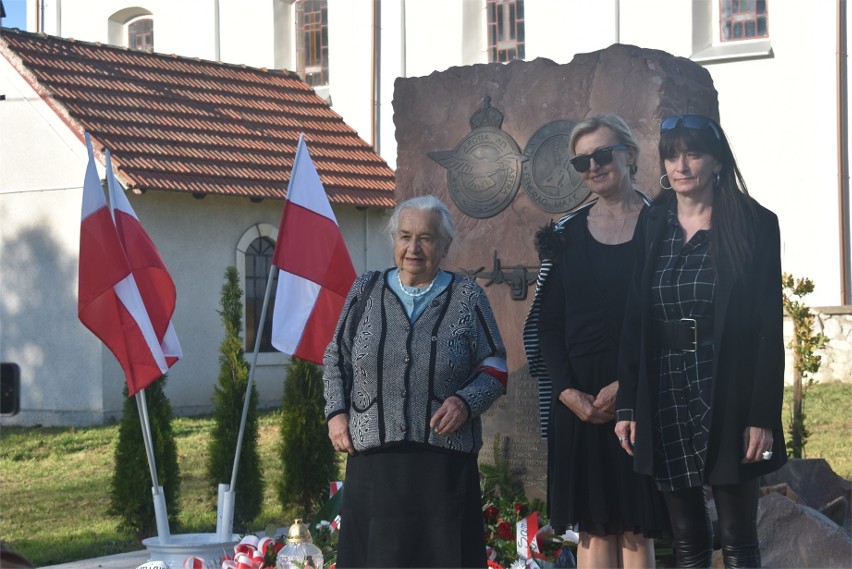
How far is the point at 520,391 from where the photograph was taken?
6957mm

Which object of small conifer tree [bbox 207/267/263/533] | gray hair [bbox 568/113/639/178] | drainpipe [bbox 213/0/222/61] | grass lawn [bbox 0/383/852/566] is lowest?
grass lawn [bbox 0/383/852/566]

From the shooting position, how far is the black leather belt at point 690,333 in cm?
418

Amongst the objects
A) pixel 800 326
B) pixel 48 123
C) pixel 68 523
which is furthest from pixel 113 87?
pixel 800 326

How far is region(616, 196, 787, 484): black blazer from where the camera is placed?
13.4ft

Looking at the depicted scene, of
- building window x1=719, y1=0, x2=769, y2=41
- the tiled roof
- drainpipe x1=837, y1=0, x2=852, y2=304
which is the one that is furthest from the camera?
building window x1=719, y1=0, x2=769, y2=41

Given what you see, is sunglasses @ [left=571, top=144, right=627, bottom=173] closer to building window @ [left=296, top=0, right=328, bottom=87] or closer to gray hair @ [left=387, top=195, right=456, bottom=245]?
gray hair @ [left=387, top=195, right=456, bottom=245]

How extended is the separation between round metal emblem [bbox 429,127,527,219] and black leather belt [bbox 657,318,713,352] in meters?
2.91

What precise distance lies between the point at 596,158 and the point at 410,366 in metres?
1.18

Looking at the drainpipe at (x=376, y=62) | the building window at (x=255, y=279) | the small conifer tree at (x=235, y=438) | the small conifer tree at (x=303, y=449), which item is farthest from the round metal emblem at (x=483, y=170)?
the drainpipe at (x=376, y=62)

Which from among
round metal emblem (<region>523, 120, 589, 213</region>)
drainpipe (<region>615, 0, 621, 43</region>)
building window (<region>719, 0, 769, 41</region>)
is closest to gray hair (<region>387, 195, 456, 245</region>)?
round metal emblem (<region>523, 120, 589, 213</region>)

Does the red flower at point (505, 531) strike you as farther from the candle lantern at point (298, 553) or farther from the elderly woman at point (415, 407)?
the elderly woman at point (415, 407)

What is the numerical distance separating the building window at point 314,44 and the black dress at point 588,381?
1740 centimetres

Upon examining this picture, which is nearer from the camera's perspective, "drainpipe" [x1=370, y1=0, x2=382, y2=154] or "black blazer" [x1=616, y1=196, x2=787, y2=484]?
"black blazer" [x1=616, y1=196, x2=787, y2=484]

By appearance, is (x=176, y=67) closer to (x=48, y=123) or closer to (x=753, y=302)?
(x=48, y=123)
